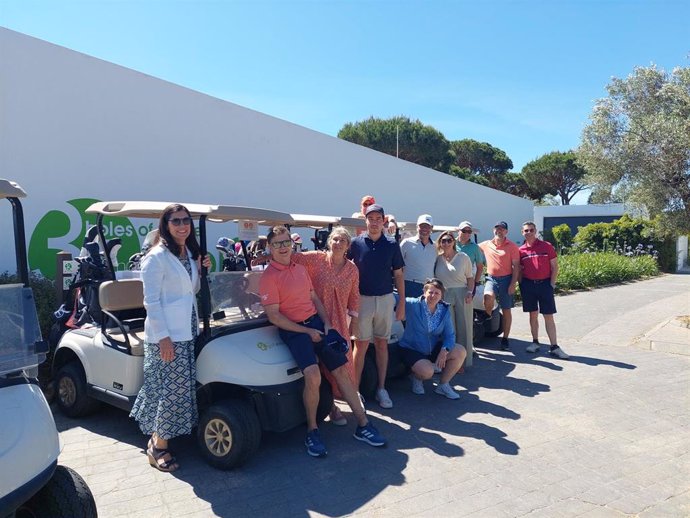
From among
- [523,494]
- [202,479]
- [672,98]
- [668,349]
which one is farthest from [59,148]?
[672,98]

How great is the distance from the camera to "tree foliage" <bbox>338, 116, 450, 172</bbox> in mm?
33219

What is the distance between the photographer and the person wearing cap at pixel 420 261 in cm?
580

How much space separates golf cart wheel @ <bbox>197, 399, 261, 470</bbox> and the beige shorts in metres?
1.46

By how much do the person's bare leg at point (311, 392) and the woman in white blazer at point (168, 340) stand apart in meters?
0.80

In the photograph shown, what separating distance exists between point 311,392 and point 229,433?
0.65 m

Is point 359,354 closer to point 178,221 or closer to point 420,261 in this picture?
point 420,261

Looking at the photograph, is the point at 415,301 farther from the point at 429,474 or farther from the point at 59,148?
the point at 59,148

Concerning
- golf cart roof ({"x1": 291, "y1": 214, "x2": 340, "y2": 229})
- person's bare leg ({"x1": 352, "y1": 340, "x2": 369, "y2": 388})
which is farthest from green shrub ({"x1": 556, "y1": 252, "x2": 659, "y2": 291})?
person's bare leg ({"x1": 352, "y1": 340, "x2": 369, "y2": 388})

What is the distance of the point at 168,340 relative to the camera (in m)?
3.47

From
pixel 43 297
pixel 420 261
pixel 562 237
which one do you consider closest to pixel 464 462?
pixel 420 261

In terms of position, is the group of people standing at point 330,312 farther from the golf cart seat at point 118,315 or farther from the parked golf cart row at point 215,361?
the golf cart seat at point 118,315

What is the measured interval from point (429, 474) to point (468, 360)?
2731mm

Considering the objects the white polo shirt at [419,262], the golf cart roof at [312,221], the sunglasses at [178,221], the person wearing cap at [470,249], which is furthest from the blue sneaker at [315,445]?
the person wearing cap at [470,249]

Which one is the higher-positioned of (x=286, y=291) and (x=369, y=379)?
(x=286, y=291)
